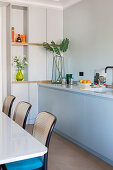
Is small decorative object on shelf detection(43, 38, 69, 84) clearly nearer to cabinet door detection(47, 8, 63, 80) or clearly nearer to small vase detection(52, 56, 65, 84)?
small vase detection(52, 56, 65, 84)

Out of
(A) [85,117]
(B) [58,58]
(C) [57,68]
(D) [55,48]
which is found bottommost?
(A) [85,117]

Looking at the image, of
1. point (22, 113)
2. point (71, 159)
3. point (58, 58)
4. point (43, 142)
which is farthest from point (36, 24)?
point (43, 142)

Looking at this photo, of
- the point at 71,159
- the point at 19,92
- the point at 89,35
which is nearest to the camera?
the point at 71,159

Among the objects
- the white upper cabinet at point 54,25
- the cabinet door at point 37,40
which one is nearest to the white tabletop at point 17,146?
the cabinet door at point 37,40

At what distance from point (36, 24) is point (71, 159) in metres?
3.05

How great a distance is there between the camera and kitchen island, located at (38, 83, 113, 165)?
287 centimetres

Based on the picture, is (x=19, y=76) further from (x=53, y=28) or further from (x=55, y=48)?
(x=53, y=28)

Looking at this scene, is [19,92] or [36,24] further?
[36,24]

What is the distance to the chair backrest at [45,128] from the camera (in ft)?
6.05

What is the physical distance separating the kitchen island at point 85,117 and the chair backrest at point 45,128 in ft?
3.46

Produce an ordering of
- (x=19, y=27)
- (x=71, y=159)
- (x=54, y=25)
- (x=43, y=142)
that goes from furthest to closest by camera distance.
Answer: (x=54, y=25)
(x=19, y=27)
(x=71, y=159)
(x=43, y=142)

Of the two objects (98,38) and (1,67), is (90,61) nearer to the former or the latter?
(98,38)

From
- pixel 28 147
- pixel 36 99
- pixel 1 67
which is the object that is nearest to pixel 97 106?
pixel 28 147

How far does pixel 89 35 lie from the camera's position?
4.35 meters
